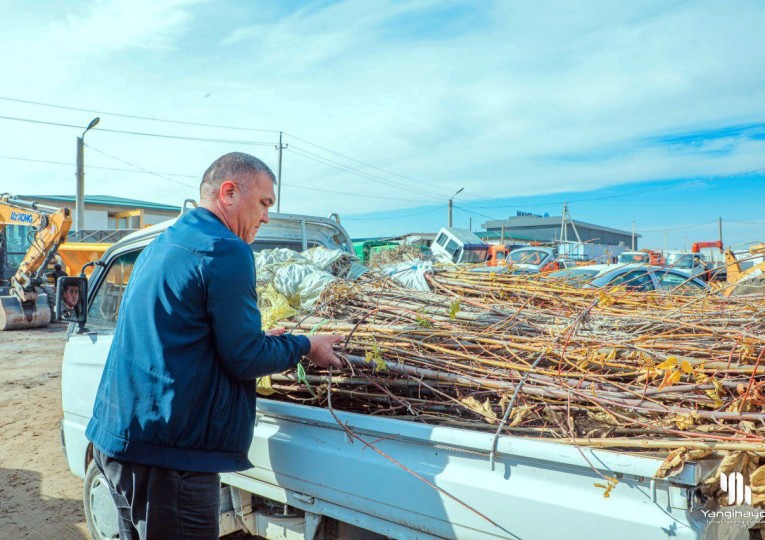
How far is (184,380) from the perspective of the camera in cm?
198

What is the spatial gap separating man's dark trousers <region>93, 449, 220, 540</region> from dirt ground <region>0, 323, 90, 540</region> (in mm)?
2569

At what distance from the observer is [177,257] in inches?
81.1

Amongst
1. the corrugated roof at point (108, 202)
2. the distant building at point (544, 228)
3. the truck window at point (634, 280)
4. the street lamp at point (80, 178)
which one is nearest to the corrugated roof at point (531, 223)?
the distant building at point (544, 228)

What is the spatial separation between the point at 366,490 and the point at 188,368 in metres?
0.85

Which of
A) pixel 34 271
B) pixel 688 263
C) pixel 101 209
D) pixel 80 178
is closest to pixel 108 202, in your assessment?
pixel 101 209

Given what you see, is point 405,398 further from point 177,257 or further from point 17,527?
point 17,527

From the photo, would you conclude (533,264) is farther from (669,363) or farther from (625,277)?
(669,363)

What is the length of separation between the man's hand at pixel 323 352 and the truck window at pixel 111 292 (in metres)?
2.00

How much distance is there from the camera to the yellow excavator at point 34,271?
13.8 m

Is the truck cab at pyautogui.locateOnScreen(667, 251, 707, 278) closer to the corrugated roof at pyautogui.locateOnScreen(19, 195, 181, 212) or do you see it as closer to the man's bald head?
the man's bald head

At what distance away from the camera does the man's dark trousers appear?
201 cm

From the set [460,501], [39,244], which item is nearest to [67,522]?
[460,501]

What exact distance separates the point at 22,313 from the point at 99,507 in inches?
531

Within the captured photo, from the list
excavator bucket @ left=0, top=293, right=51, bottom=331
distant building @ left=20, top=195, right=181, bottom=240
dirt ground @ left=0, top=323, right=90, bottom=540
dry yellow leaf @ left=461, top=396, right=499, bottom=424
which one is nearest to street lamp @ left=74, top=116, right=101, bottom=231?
excavator bucket @ left=0, top=293, right=51, bottom=331
